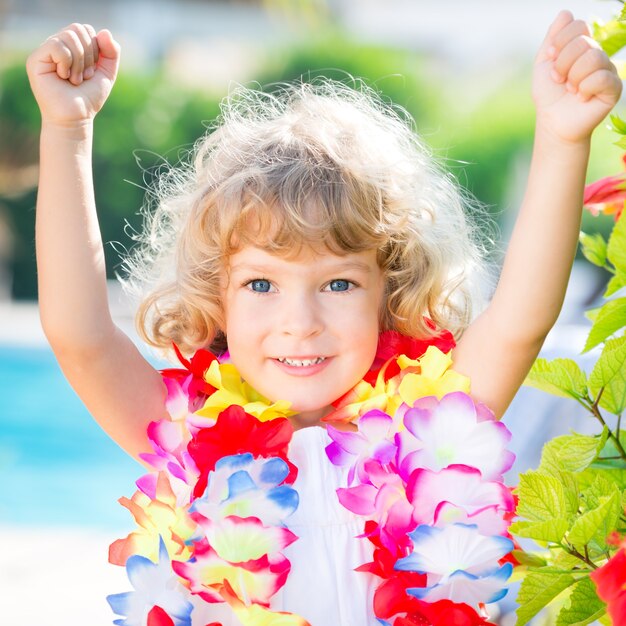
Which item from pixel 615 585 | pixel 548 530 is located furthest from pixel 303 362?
pixel 615 585

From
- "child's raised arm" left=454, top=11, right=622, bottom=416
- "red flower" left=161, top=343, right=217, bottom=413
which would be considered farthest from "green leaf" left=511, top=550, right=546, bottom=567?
"red flower" left=161, top=343, right=217, bottom=413

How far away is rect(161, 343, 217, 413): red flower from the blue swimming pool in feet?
12.3

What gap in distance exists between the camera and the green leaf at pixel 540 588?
110 cm

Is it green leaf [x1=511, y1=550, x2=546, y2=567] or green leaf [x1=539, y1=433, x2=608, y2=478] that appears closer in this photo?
green leaf [x1=539, y1=433, x2=608, y2=478]

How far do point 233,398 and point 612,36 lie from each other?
0.76 m

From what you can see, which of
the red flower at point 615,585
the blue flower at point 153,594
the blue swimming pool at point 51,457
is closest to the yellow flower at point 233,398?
the blue flower at point 153,594

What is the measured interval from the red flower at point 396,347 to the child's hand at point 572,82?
0.47 m

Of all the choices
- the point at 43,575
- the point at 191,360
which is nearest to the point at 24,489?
the point at 43,575

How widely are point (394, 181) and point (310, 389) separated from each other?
0.38 meters

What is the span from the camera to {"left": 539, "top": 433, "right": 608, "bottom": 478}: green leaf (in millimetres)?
1173

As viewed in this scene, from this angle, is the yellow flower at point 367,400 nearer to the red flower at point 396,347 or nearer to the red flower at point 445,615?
the red flower at point 396,347

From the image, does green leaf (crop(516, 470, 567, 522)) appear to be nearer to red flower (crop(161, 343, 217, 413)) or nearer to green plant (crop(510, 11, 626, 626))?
green plant (crop(510, 11, 626, 626))

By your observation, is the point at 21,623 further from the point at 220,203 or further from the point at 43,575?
the point at 220,203

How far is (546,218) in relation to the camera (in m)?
1.36
